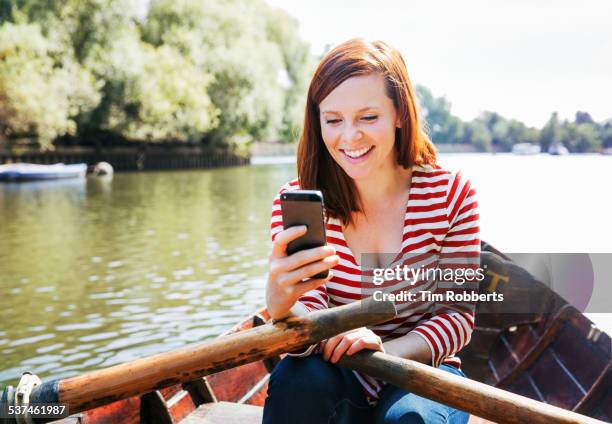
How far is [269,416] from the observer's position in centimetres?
209

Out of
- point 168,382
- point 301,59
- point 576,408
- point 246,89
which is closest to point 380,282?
point 168,382

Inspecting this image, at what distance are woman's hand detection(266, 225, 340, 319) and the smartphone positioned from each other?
0.02m

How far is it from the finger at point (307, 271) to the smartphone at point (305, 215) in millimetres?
56

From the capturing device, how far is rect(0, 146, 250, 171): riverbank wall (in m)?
32.7

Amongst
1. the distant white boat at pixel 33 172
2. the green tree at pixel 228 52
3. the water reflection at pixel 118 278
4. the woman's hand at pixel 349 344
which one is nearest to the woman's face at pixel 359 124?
the woman's hand at pixel 349 344

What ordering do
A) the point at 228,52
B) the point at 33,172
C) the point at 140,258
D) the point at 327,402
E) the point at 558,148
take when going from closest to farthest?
the point at 327,402
the point at 140,258
the point at 33,172
the point at 558,148
the point at 228,52

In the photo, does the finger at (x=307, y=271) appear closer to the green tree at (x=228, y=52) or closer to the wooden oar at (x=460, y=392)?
the wooden oar at (x=460, y=392)

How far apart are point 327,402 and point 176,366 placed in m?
0.51

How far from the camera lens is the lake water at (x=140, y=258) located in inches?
276

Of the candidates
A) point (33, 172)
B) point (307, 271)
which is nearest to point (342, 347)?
point (307, 271)

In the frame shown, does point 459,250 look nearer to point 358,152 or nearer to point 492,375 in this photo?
point 358,152

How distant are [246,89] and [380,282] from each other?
35370 mm

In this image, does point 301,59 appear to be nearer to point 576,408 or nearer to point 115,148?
point 115,148

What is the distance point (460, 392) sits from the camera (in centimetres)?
198
